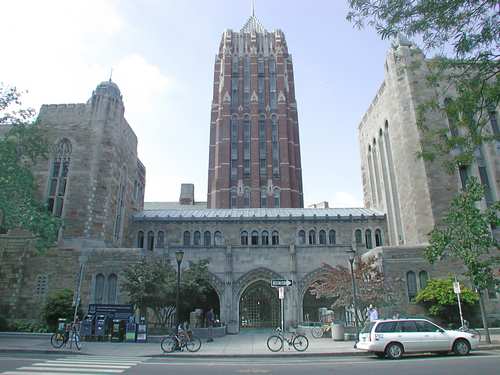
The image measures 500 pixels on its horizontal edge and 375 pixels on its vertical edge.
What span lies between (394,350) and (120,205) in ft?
96.9

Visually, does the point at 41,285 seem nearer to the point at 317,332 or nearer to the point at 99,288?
the point at 99,288

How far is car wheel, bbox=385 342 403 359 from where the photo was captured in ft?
42.9

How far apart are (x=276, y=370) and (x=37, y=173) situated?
3050 cm

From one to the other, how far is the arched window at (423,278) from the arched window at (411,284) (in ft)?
1.29

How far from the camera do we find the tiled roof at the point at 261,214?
124 feet

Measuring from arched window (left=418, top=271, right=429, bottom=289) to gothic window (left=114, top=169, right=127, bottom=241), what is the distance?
2583cm

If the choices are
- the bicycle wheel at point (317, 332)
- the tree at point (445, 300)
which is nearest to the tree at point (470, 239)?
the tree at point (445, 300)

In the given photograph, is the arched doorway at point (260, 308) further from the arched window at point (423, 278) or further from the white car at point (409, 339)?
the white car at point (409, 339)

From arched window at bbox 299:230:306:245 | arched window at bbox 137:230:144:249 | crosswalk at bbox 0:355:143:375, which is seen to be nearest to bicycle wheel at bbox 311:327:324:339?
arched window at bbox 299:230:306:245

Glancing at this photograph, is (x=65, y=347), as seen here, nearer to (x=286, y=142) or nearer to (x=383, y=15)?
(x=383, y=15)

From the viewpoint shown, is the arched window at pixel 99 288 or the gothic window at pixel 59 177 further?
the gothic window at pixel 59 177

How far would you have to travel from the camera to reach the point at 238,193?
60969mm

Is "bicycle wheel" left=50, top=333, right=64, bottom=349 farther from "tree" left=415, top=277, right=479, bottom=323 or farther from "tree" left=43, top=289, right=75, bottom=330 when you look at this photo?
"tree" left=415, top=277, right=479, bottom=323

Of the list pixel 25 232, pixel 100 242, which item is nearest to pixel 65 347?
pixel 100 242
